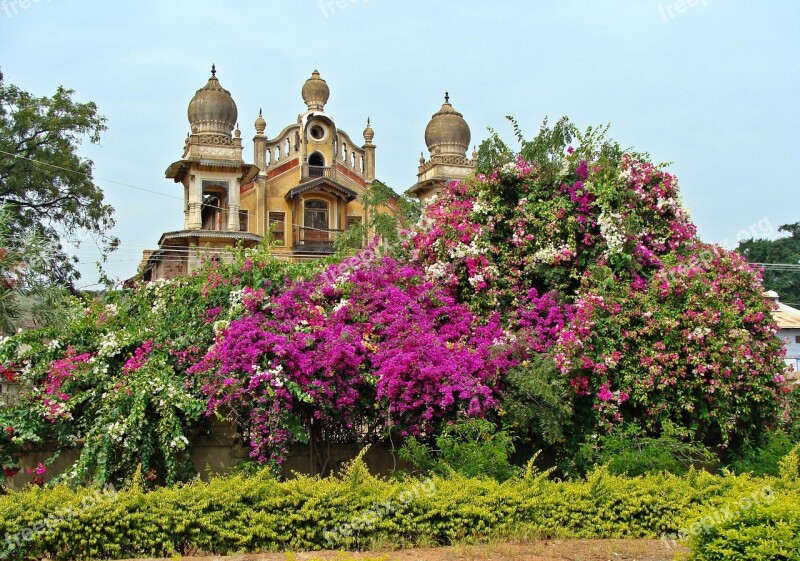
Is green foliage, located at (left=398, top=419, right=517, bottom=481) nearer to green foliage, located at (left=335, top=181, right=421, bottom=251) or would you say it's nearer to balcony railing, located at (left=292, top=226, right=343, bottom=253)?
green foliage, located at (left=335, top=181, right=421, bottom=251)

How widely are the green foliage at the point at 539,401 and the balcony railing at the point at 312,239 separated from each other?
80.2 ft

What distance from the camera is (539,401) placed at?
1100 cm

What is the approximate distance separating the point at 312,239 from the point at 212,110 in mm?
7676

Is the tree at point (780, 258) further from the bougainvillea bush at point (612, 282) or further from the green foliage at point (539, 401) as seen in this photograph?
the green foliage at point (539, 401)

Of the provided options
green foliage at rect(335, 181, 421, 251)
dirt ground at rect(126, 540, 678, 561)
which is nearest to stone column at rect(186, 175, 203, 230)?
green foliage at rect(335, 181, 421, 251)

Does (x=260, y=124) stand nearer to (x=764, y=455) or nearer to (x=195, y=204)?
(x=195, y=204)

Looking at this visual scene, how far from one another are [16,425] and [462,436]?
5.24 metres

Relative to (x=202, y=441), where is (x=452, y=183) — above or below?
above

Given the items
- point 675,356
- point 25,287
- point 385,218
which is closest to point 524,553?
point 675,356

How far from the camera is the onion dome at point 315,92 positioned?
3797cm

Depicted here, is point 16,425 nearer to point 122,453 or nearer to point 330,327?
point 122,453

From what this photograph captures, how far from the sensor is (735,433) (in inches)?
464

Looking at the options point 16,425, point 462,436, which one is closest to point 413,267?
point 462,436

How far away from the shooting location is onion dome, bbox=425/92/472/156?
33.2 meters
